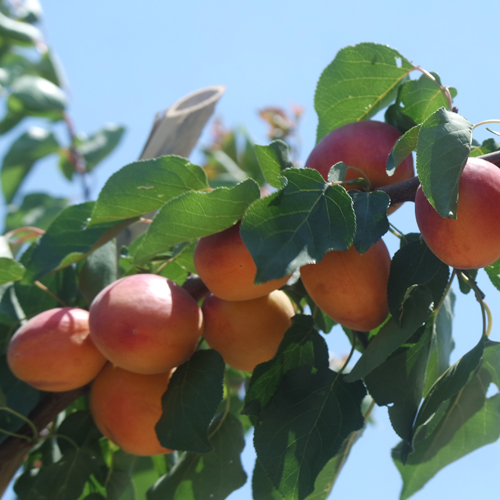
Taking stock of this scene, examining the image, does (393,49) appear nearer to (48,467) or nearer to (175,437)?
(175,437)

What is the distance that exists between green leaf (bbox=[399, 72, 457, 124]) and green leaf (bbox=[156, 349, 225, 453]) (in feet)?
1.05

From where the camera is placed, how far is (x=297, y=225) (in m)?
0.43

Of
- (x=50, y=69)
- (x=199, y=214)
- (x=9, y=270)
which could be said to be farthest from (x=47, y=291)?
(x=50, y=69)

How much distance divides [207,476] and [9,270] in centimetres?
31

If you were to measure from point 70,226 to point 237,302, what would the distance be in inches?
8.5

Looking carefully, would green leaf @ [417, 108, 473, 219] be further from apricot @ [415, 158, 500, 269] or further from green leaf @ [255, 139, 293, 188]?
green leaf @ [255, 139, 293, 188]

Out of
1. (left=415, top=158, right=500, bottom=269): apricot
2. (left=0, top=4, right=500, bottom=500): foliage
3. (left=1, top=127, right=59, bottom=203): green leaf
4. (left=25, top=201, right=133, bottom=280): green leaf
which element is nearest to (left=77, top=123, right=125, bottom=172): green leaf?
(left=1, top=127, right=59, bottom=203): green leaf

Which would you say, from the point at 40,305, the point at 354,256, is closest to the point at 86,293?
the point at 40,305

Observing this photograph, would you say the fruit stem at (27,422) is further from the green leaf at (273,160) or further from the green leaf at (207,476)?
the green leaf at (273,160)

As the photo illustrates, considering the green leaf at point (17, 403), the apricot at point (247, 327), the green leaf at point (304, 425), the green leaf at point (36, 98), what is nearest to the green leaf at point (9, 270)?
the green leaf at point (17, 403)

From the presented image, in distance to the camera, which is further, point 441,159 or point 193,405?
point 193,405

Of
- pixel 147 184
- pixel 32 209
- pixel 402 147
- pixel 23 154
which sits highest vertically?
pixel 402 147

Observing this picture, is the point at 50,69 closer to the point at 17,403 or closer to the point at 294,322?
the point at 17,403

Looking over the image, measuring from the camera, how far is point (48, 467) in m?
0.64
